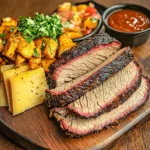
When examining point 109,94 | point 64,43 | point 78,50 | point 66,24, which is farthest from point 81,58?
point 66,24

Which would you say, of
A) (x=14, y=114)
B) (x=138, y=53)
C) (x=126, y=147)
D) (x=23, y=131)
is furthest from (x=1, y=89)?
(x=138, y=53)

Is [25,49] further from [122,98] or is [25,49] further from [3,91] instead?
[122,98]

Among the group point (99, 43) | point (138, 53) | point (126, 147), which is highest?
point (99, 43)

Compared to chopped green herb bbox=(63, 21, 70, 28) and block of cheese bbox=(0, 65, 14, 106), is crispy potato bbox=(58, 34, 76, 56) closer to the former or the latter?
chopped green herb bbox=(63, 21, 70, 28)

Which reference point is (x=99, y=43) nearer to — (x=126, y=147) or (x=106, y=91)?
(x=106, y=91)

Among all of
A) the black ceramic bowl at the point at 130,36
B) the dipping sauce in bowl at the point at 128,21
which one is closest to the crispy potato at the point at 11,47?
the black ceramic bowl at the point at 130,36

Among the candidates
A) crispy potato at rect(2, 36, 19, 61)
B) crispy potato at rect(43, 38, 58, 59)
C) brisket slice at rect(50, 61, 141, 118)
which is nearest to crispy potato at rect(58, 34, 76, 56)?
crispy potato at rect(43, 38, 58, 59)
